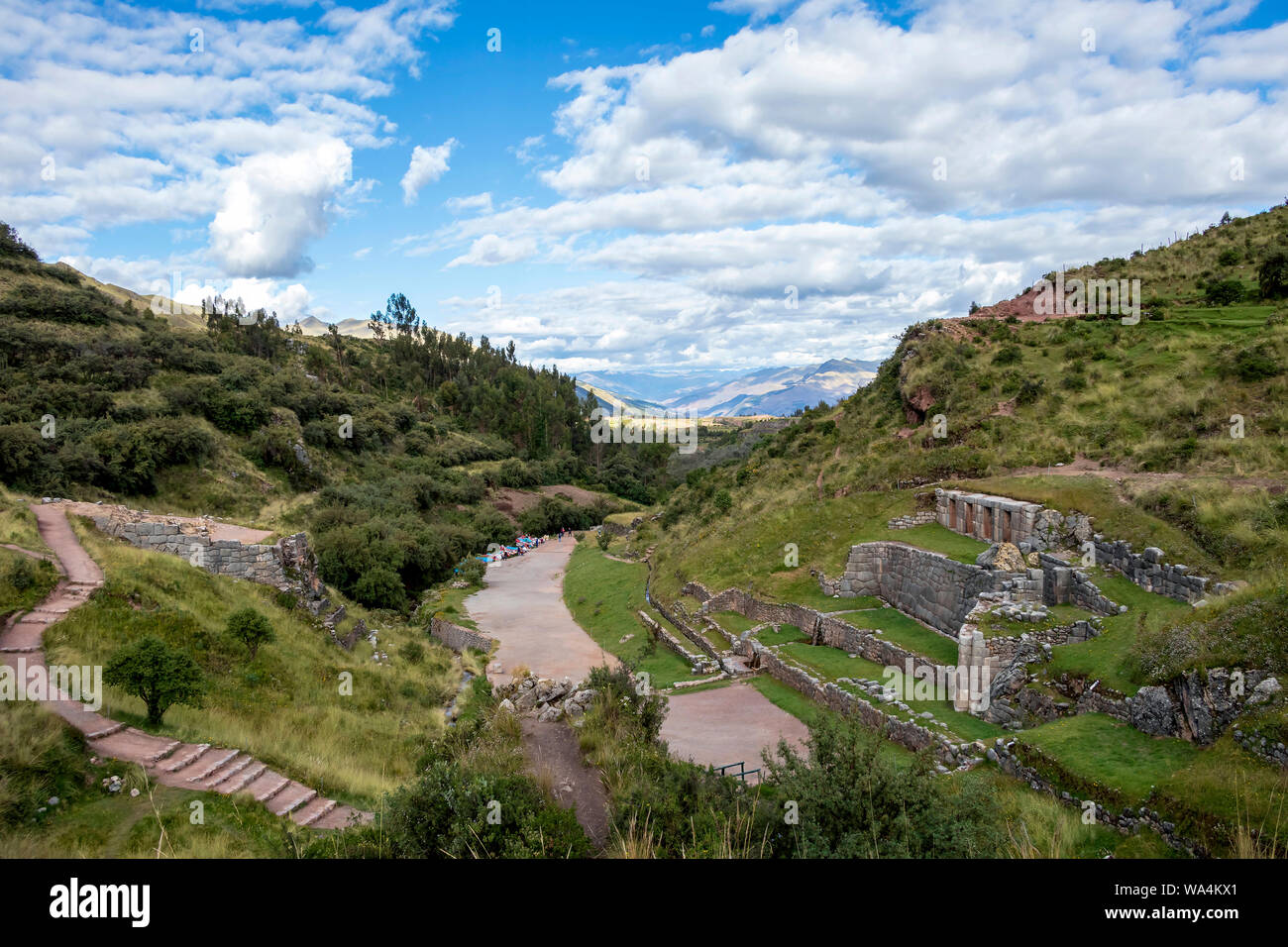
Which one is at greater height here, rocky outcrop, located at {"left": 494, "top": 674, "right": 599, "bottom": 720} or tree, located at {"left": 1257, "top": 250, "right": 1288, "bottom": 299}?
tree, located at {"left": 1257, "top": 250, "right": 1288, "bottom": 299}

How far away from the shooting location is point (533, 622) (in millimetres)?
33406

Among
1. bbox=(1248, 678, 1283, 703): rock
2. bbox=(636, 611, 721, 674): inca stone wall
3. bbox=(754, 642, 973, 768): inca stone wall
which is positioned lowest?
bbox=(636, 611, 721, 674): inca stone wall

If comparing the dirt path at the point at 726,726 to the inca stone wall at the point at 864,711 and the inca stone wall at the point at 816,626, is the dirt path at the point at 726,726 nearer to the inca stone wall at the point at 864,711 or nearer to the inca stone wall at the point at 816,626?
the inca stone wall at the point at 864,711

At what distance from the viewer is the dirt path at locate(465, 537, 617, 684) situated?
82.1ft

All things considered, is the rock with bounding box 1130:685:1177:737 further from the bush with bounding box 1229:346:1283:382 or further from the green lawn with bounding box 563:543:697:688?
the bush with bounding box 1229:346:1283:382

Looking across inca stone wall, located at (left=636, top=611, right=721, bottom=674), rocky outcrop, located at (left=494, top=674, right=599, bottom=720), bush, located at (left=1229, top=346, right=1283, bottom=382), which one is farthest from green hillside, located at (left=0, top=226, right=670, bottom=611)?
bush, located at (left=1229, top=346, right=1283, bottom=382)

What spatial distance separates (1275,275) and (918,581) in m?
22.4

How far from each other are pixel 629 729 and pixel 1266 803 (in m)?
7.69

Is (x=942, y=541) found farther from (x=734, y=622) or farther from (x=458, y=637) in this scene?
(x=458, y=637)

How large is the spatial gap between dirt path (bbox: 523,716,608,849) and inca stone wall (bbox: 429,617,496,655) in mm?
17496

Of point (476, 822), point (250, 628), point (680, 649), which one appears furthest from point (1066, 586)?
point (250, 628)

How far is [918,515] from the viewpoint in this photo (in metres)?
23.2
